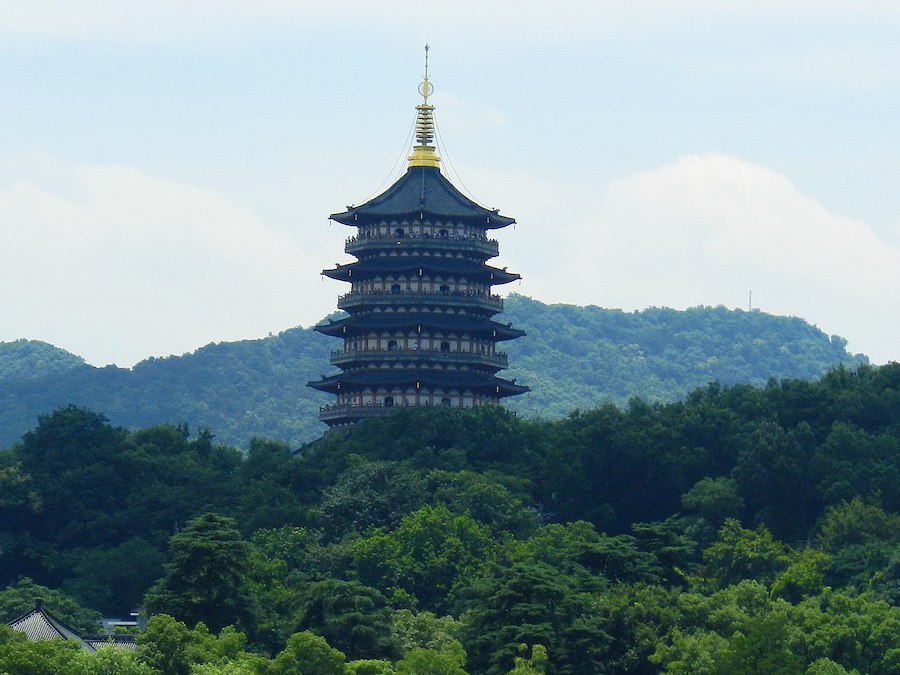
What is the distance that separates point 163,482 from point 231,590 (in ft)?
60.5

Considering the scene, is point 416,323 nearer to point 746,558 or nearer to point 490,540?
point 490,540

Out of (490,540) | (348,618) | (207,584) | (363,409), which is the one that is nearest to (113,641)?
(207,584)

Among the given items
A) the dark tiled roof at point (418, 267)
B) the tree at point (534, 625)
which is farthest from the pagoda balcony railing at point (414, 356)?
the tree at point (534, 625)

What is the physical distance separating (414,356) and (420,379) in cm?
97

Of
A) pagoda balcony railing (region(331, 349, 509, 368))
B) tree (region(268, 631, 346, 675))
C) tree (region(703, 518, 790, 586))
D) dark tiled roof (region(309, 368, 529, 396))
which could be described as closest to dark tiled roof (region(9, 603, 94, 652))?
tree (region(268, 631, 346, 675))

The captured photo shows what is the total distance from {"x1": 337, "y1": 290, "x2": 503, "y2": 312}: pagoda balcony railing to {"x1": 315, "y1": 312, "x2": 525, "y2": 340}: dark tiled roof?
0.50 metres

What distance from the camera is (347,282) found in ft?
352

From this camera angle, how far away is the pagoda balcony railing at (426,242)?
10338 centimetres

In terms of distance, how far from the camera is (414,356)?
10219 centimetres

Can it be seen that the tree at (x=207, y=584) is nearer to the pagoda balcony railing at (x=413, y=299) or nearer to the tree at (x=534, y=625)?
the tree at (x=534, y=625)

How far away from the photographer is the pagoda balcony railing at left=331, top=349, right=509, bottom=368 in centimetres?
10225

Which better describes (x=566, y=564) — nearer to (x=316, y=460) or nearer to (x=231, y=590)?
(x=231, y=590)

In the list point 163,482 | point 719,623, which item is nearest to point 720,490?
point 719,623

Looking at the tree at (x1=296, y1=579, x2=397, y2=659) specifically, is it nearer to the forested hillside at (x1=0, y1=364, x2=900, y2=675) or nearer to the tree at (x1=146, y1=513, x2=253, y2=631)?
the forested hillside at (x1=0, y1=364, x2=900, y2=675)
